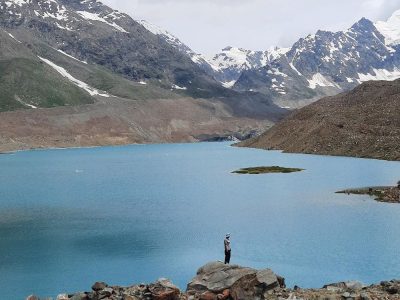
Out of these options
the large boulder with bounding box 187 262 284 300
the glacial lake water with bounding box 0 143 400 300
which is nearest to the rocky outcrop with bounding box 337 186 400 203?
the glacial lake water with bounding box 0 143 400 300

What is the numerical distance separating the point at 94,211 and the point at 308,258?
37.8 m

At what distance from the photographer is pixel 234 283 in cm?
3331

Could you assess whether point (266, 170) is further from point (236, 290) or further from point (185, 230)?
point (236, 290)

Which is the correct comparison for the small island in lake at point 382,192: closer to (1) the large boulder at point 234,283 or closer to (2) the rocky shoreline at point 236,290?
(2) the rocky shoreline at point 236,290

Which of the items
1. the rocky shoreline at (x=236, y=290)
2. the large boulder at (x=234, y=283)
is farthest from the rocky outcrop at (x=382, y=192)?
the large boulder at (x=234, y=283)

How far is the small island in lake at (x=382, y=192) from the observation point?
8316cm

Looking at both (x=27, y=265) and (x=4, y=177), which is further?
(x=4, y=177)

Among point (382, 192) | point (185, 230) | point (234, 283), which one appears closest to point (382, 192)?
point (382, 192)

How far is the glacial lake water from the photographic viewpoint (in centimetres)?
4541

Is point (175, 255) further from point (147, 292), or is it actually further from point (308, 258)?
point (147, 292)

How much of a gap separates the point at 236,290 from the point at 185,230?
30.2 m

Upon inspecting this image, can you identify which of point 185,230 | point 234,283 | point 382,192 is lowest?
point 185,230

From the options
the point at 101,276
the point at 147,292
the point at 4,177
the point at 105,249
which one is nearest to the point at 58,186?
the point at 4,177

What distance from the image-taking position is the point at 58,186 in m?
112
